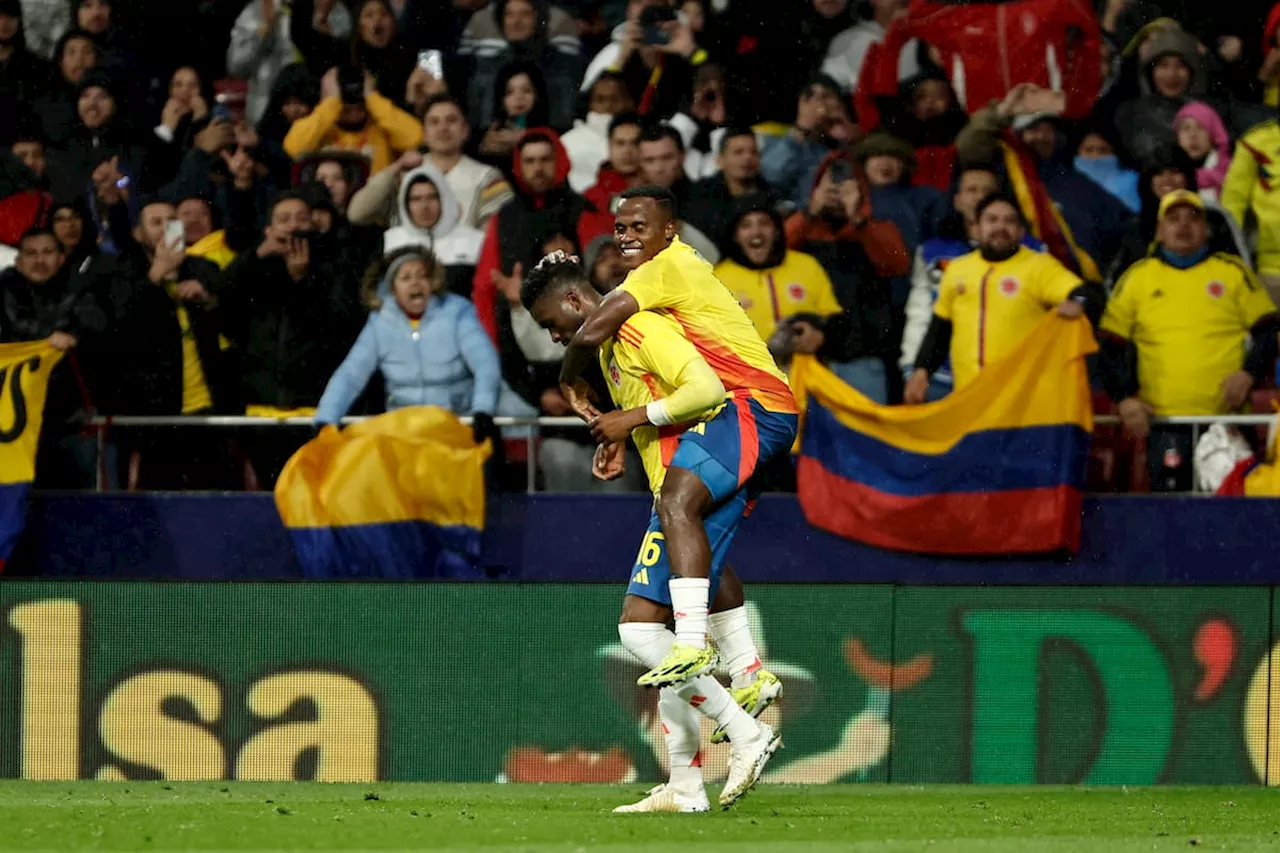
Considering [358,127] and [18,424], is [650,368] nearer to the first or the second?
[18,424]

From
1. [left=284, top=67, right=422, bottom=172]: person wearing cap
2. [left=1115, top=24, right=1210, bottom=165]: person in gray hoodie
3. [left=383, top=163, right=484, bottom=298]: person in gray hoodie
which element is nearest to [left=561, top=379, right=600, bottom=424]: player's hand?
[left=383, top=163, right=484, bottom=298]: person in gray hoodie

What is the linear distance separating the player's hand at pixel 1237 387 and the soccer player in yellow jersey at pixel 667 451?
4.68 metres

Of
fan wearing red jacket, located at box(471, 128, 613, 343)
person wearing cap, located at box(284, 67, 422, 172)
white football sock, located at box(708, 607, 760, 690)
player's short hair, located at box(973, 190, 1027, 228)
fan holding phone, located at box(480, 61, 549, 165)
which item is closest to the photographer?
white football sock, located at box(708, 607, 760, 690)

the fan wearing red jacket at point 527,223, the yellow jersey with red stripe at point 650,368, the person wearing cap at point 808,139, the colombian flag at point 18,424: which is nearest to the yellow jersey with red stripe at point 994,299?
the person wearing cap at point 808,139

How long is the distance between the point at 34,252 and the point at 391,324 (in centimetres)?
207

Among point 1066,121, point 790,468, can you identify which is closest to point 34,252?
point 790,468

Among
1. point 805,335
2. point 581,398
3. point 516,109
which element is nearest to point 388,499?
point 805,335

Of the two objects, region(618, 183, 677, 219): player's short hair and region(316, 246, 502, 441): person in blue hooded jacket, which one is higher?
region(618, 183, 677, 219): player's short hair

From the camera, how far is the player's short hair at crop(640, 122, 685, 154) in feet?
42.4

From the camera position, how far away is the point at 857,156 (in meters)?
13.0

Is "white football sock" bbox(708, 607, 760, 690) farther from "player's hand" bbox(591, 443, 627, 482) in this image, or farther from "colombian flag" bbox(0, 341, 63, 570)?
"colombian flag" bbox(0, 341, 63, 570)

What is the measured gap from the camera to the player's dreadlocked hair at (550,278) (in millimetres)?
8070

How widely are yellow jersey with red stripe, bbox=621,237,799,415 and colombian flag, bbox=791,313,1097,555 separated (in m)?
3.74

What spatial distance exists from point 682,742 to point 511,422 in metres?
4.17
